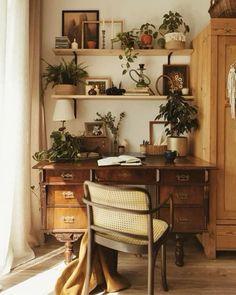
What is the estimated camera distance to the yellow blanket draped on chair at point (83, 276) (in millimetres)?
2150

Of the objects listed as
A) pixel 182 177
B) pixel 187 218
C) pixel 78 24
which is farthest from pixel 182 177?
pixel 78 24

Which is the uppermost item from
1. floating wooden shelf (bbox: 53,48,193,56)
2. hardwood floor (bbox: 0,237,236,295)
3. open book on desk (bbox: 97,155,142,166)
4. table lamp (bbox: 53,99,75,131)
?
floating wooden shelf (bbox: 53,48,193,56)

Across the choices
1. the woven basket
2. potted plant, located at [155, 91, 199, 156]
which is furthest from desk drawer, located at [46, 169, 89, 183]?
the woven basket

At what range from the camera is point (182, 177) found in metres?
2.53

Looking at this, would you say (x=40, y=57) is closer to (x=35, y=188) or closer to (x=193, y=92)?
(x=35, y=188)

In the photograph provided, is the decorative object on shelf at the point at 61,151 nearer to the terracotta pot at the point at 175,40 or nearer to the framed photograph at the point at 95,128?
the framed photograph at the point at 95,128

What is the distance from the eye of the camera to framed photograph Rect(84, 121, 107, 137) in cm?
320

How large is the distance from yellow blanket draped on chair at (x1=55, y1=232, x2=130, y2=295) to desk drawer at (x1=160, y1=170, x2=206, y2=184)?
0.69 metres

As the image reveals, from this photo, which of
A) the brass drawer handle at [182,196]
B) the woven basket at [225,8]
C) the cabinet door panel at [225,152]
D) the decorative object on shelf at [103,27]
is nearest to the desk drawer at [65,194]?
the brass drawer handle at [182,196]

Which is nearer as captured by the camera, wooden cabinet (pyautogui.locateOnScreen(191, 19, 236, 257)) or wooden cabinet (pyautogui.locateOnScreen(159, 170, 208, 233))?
wooden cabinet (pyautogui.locateOnScreen(159, 170, 208, 233))

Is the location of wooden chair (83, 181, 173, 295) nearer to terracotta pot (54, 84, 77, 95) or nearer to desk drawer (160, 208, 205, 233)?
desk drawer (160, 208, 205, 233)

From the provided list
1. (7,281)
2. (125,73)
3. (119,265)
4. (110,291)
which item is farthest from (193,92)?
(7,281)

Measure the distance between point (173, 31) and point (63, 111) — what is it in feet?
4.14

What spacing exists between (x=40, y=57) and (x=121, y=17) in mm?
886
